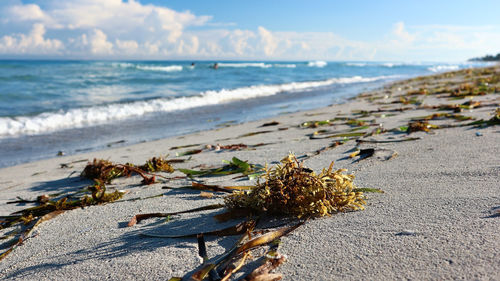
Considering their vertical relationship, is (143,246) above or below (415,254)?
below

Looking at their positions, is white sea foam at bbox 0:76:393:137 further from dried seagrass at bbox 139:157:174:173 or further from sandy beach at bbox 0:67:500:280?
dried seagrass at bbox 139:157:174:173

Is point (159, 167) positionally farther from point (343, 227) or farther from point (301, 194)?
point (343, 227)

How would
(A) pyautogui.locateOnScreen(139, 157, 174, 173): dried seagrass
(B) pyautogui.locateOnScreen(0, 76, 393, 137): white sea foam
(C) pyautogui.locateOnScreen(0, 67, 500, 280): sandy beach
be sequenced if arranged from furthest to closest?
1. (B) pyautogui.locateOnScreen(0, 76, 393, 137): white sea foam
2. (A) pyautogui.locateOnScreen(139, 157, 174, 173): dried seagrass
3. (C) pyautogui.locateOnScreen(0, 67, 500, 280): sandy beach

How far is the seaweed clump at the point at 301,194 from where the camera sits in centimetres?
159

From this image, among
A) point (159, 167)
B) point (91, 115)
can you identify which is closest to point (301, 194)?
point (159, 167)

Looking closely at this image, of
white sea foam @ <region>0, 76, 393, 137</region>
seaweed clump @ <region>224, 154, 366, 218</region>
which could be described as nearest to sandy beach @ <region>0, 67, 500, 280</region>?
seaweed clump @ <region>224, 154, 366, 218</region>

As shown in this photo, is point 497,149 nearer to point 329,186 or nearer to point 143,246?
point 329,186

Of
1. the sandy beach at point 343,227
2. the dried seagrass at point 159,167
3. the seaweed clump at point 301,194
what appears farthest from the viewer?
the dried seagrass at point 159,167

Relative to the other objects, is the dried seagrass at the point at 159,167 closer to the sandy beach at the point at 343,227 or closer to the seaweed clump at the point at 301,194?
the sandy beach at the point at 343,227

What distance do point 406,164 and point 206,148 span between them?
2.29 meters

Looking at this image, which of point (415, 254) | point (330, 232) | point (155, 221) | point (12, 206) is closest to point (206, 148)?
point (12, 206)

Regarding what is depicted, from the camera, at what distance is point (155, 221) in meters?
1.87

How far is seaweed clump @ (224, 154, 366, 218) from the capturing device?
5.20 ft

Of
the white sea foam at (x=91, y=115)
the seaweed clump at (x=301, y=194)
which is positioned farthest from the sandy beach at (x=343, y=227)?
the white sea foam at (x=91, y=115)
